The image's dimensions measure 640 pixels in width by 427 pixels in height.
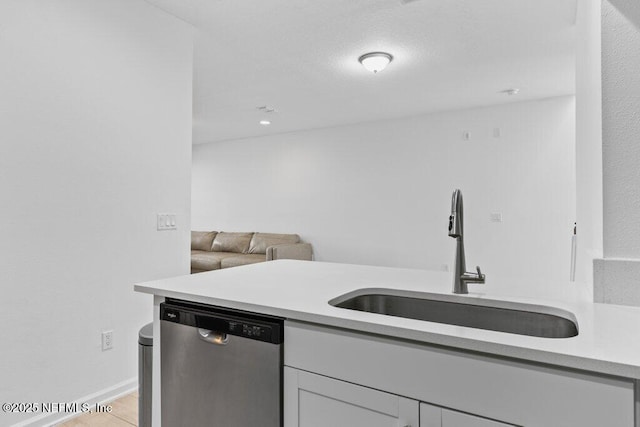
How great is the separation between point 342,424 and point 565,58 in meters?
3.69

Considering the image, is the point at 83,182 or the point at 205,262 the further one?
the point at 205,262

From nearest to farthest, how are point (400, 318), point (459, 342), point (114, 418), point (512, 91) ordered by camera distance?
point (459, 342) < point (400, 318) < point (114, 418) < point (512, 91)

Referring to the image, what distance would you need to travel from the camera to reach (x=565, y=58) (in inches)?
131

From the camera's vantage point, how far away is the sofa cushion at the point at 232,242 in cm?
614

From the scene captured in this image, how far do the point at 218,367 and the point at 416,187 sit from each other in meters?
4.46

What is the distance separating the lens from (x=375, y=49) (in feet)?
10.2

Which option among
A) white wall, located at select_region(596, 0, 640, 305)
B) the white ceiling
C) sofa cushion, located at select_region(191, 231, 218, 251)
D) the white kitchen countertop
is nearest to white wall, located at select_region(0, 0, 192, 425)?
Result: the white ceiling

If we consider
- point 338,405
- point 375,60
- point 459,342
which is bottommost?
point 338,405

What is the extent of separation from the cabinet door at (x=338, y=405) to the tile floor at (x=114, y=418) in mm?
1423

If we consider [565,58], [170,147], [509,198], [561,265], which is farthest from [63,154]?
[561,265]

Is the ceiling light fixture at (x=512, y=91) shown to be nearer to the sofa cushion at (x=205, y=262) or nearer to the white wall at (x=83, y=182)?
the white wall at (x=83, y=182)

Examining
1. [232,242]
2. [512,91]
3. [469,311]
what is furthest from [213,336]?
[232,242]

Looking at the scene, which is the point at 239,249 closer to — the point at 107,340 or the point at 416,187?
the point at 416,187

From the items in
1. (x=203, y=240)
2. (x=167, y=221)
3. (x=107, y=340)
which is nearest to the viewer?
(x=107, y=340)
